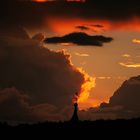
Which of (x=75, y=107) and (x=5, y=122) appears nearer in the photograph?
(x=75, y=107)

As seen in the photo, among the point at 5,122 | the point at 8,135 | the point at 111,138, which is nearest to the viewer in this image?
the point at 111,138

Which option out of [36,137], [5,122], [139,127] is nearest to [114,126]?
[139,127]

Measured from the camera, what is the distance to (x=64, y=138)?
254 ft

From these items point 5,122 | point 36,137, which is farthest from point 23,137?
point 5,122

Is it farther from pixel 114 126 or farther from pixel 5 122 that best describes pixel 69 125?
pixel 5 122

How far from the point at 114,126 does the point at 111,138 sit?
133 inches

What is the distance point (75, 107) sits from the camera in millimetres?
76812

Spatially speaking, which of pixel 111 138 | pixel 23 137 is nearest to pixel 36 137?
pixel 23 137

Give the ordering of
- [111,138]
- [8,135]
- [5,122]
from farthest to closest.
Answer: [5,122] → [8,135] → [111,138]

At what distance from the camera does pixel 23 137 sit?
79375 mm

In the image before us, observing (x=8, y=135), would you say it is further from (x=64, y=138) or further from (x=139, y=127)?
(x=139, y=127)

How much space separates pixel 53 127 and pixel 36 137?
2592 mm

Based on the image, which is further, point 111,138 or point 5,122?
point 5,122

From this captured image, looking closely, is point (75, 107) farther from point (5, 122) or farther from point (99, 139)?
point (5, 122)
